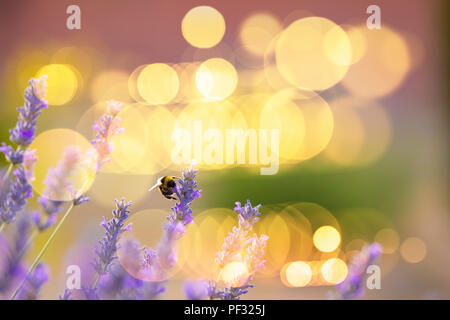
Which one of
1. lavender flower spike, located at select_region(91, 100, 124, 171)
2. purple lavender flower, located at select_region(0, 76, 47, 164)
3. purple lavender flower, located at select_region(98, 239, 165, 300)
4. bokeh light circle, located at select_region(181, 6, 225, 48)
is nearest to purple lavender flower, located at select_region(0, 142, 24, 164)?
purple lavender flower, located at select_region(0, 76, 47, 164)

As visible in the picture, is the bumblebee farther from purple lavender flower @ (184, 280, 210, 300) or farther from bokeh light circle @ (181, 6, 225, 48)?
bokeh light circle @ (181, 6, 225, 48)

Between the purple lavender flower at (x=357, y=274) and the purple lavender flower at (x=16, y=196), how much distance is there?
524mm

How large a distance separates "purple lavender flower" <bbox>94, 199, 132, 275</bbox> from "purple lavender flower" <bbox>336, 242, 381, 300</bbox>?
0.39 meters

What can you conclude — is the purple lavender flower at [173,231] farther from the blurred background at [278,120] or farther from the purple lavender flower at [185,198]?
the blurred background at [278,120]

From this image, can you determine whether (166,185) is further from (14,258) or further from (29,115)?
(14,258)

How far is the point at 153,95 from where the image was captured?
343 centimetres

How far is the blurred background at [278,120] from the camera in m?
2.84

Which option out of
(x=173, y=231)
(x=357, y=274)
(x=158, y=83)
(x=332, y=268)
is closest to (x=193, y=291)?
(x=173, y=231)

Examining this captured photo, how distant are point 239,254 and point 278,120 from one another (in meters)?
2.79

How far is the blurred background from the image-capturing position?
2.84m

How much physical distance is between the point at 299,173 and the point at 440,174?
50.3 inches

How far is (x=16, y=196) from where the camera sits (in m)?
0.57
